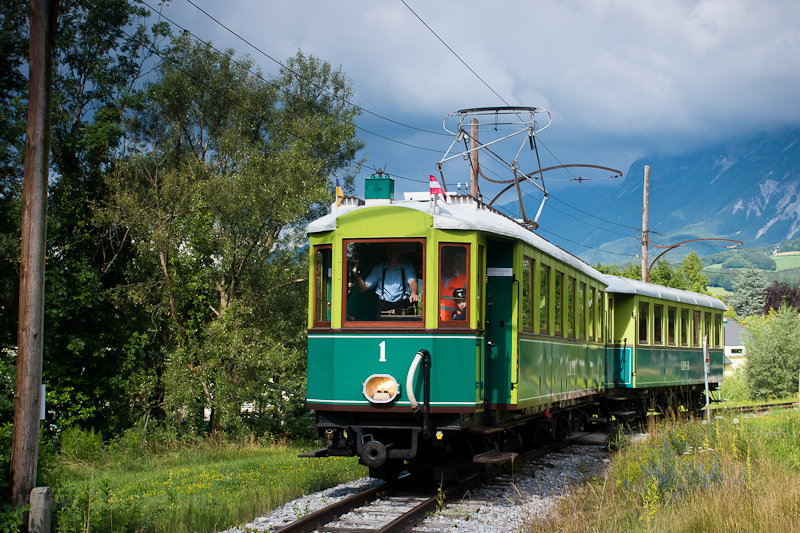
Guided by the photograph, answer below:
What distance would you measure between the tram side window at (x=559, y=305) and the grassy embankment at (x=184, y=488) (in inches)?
133

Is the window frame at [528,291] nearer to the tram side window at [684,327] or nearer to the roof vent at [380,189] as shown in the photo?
the roof vent at [380,189]

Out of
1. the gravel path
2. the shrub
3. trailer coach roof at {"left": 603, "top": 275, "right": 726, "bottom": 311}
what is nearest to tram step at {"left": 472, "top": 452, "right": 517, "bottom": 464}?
the gravel path

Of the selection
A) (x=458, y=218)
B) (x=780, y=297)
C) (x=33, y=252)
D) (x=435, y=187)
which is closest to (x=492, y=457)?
(x=458, y=218)

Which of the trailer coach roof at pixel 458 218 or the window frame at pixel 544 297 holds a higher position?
the trailer coach roof at pixel 458 218

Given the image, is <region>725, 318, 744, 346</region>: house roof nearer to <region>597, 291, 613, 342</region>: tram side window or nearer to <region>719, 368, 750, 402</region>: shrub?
<region>719, 368, 750, 402</region>: shrub

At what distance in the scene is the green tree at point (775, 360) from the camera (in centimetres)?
3494

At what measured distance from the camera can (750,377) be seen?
35969mm

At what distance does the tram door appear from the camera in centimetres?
948

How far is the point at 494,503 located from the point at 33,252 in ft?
17.8

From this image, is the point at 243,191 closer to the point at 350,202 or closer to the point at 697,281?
the point at 350,202

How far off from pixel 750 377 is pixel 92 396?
28039mm

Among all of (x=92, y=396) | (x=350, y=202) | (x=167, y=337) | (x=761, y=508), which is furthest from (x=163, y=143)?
(x=761, y=508)

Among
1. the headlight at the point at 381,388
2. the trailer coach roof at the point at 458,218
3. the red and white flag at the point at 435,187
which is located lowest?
the headlight at the point at 381,388

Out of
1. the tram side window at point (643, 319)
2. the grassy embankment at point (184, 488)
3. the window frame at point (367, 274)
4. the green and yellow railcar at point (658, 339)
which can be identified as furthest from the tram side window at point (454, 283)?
the tram side window at point (643, 319)
